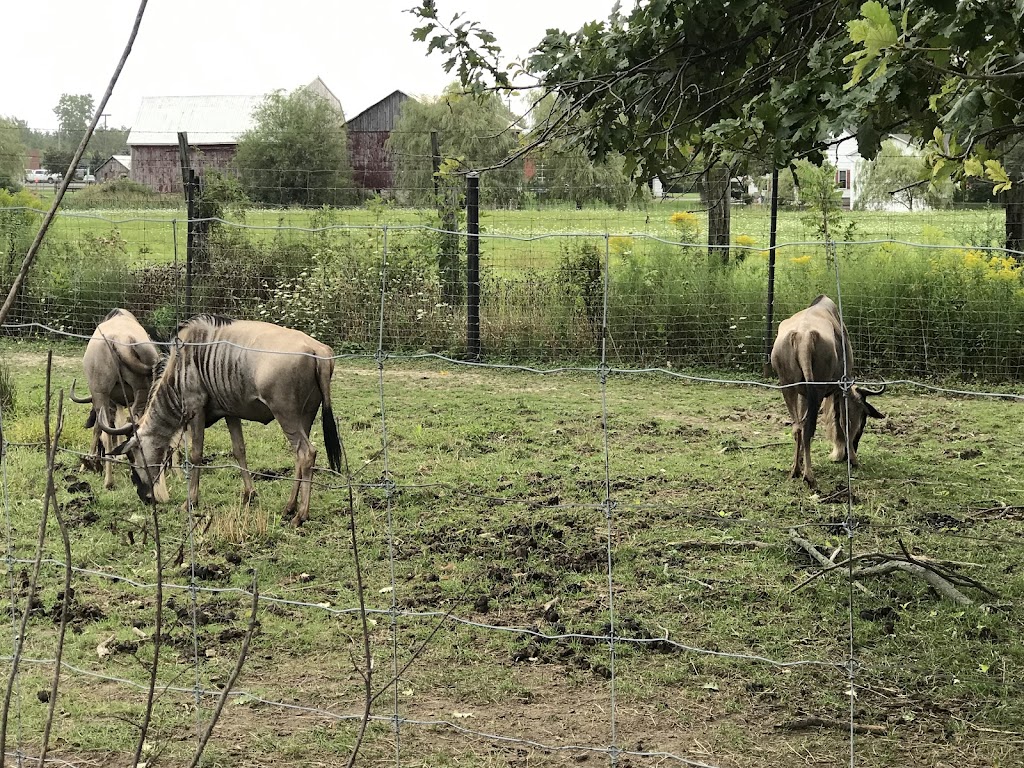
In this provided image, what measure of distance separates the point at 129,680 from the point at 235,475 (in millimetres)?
3276

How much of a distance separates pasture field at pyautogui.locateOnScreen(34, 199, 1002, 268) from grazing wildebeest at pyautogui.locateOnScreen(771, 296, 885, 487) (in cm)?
384

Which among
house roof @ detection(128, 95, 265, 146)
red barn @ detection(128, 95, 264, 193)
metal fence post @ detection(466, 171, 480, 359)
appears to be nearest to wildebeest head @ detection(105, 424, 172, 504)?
metal fence post @ detection(466, 171, 480, 359)

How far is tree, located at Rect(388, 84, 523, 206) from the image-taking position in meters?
16.4

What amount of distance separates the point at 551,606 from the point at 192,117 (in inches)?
1815

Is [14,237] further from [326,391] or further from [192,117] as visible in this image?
[192,117]

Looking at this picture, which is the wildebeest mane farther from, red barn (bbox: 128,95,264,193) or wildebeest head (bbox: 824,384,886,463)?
red barn (bbox: 128,95,264,193)

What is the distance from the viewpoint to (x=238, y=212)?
1358 centimetres

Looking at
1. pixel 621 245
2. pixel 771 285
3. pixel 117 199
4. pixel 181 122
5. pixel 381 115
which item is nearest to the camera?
pixel 771 285

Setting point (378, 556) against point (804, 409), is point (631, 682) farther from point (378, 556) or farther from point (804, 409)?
point (804, 409)

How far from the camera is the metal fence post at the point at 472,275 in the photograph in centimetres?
1185

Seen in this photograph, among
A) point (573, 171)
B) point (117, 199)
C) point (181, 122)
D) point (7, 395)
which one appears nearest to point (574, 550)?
point (7, 395)

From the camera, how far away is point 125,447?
695 centimetres

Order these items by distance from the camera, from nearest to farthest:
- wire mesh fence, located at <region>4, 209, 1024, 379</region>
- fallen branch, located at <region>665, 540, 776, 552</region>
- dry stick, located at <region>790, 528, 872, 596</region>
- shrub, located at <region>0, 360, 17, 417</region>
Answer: dry stick, located at <region>790, 528, 872, 596</region>, fallen branch, located at <region>665, 540, 776, 552</region>, shrub, located at <region>0, 360, 17, 417</region>, wire mesh fence, located at <region>4, 209, 1024, 379</region>

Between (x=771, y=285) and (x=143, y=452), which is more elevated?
(x=771, y=285)
